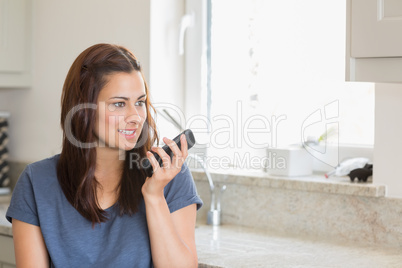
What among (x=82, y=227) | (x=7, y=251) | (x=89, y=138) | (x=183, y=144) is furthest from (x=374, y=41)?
(x=7, y=251)

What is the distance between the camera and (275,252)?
1838 millimetres

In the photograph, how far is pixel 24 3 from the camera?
2770 mm

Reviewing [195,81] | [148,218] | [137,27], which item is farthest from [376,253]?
[137,27]

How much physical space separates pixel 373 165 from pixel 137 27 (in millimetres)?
1064

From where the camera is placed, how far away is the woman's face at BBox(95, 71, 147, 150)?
5.20ft

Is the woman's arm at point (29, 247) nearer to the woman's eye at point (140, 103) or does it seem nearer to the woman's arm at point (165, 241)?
the woman's arm at point (165, 241)

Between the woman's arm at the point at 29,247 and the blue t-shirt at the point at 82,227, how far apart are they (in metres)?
0.02

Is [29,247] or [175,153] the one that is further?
[29,247]

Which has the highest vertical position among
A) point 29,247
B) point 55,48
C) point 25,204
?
point 55,48

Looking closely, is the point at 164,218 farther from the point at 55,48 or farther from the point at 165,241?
the point at 55,48

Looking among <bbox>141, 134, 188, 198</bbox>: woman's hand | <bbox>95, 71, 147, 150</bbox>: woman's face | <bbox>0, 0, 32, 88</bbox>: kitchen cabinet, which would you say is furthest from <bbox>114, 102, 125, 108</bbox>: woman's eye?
<bbox>0, 0, 32, 88</bbox>: kitchen cabinet

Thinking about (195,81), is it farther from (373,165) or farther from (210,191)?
(373,165)

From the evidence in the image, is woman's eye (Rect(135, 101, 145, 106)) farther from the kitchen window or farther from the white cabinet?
the kitchen window

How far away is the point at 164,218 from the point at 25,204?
15.7 inches
